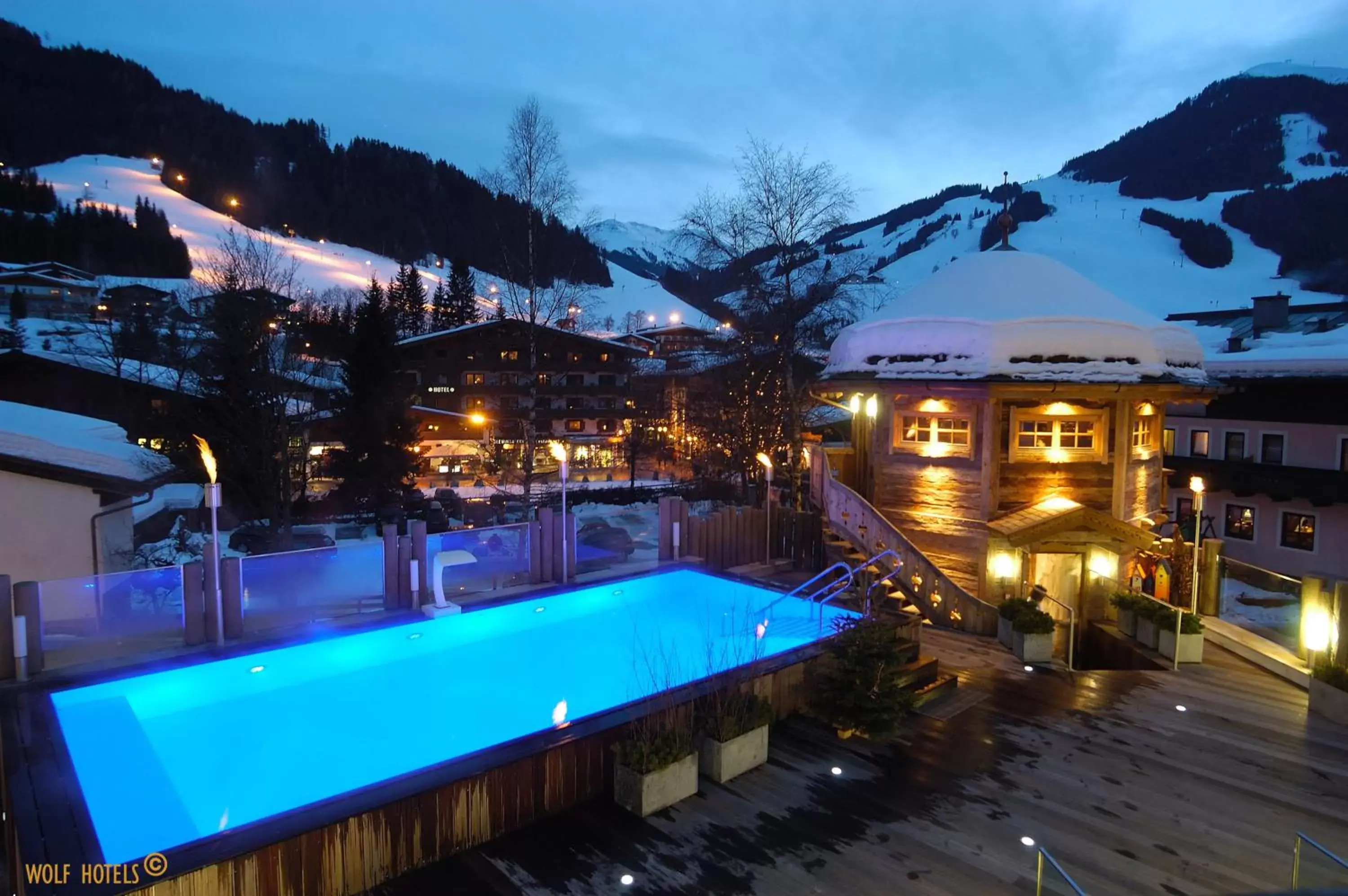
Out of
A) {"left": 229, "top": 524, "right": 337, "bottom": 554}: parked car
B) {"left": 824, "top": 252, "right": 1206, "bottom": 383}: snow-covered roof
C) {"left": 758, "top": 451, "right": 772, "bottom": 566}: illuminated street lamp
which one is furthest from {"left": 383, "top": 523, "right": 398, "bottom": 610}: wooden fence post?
{"left": 229, "top": 524, "right": 337, "bottom": 554}: parked car

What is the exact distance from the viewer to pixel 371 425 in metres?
26.3

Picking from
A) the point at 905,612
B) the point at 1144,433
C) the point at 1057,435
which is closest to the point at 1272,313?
the point at 1144,433

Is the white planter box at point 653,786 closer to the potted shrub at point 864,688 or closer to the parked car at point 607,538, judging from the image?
the potted shrub at point 864,688

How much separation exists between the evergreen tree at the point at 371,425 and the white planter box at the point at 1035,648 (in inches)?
870

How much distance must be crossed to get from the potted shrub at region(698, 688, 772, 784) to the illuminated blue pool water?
19.7 inches

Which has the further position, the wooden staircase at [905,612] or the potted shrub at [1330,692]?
the wooden staircase at [905,612]

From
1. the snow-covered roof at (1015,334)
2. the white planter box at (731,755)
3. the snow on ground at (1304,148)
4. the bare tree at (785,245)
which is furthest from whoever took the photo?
the snow on ground at (1304,148)

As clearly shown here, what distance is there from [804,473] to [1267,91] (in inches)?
6746

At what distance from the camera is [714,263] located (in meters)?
20.1

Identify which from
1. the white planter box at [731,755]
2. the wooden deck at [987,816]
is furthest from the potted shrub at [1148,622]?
the white planter box at [731,755]

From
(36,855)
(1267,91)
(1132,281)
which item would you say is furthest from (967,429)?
(1267,91)

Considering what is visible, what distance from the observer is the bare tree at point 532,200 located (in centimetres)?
2008

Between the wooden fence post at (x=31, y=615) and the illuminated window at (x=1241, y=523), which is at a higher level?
the wooden fence post at (x=31, y=615)

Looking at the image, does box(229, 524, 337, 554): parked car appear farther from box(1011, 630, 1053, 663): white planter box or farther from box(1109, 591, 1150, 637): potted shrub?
box(1109, 591, 1150, 637): potted shrub
